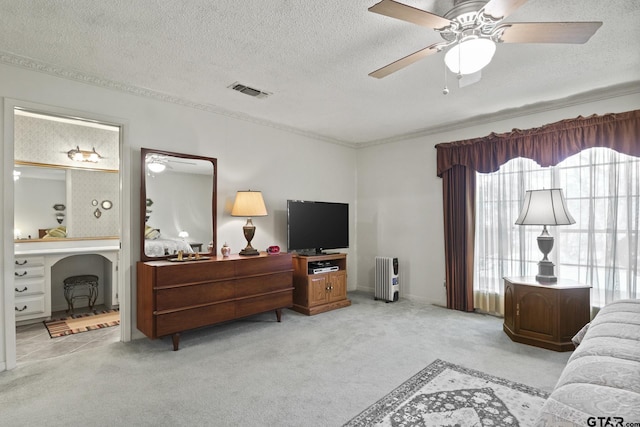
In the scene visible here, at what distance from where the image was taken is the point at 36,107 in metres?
2.84

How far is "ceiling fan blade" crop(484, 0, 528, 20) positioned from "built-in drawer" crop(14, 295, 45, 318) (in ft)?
17.1

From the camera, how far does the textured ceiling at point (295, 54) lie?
2.10 meters

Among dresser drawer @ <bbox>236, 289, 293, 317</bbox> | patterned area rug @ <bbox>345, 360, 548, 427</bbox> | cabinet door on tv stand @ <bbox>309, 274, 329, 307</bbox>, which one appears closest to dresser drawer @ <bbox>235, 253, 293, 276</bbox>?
dresser drawer @ <bbox>236, 289, 293, 317</bbox>

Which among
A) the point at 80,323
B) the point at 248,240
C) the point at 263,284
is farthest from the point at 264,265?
the point at 80,323

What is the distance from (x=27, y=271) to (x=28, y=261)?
0.39 feet

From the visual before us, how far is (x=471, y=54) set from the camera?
182cm

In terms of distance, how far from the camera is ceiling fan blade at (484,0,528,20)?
1.60m

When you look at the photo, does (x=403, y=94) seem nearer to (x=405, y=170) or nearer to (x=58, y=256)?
(x=405, y=170)

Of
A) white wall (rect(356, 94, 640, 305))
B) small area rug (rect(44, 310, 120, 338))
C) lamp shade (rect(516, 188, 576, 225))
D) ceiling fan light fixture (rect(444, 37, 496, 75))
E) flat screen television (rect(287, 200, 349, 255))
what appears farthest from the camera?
white wall (rect(356, 94, 640, 305))

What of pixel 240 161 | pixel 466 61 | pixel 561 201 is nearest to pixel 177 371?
pixel 240 161

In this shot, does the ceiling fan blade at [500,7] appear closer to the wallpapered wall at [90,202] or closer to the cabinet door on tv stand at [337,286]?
the cabinet door on tv stand at [337,286]

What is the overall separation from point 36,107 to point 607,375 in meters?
4.11

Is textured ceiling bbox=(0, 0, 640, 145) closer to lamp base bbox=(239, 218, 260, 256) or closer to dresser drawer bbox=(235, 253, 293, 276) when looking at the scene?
lamp base bbox=(239, 218, 260, 256)

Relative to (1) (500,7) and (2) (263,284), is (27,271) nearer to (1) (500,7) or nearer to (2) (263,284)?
(2) (263,284)
